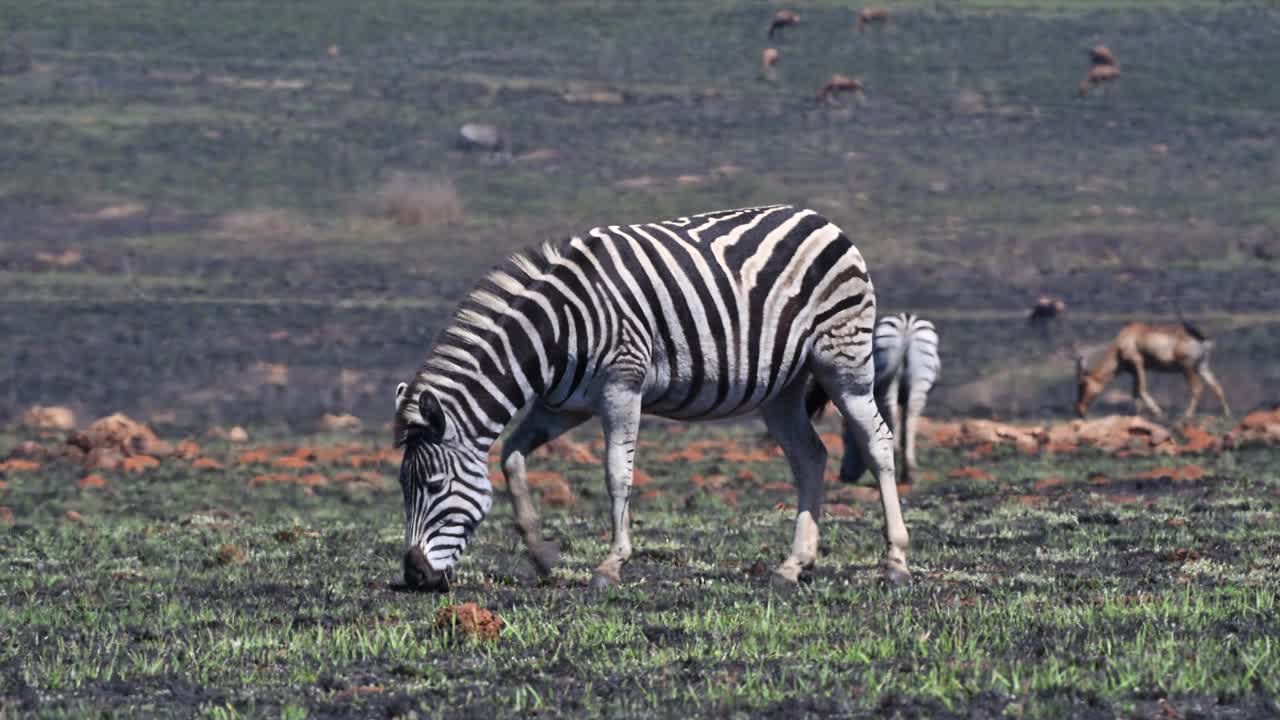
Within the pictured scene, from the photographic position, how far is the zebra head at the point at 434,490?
11906 mm

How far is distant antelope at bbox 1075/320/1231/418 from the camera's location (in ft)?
129

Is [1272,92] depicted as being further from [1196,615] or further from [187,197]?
[1196,615]

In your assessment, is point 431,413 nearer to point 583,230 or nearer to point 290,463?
point 290,463

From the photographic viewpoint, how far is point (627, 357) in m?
12.1

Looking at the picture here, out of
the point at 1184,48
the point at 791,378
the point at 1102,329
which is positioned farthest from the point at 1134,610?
the point at 1184,48

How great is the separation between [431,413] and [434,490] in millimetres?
464

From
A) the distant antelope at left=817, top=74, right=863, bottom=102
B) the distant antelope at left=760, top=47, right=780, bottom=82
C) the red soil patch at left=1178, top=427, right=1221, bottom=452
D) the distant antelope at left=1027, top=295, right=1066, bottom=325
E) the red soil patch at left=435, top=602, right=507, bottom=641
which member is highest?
the distant antelope at left=760, top=47, right=780, bottom=82

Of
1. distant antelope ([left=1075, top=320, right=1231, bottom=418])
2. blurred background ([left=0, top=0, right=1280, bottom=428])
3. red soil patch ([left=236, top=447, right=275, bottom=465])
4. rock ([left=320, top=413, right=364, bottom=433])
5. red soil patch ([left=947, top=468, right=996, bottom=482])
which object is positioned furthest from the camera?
blurred background ([left=0, top=0, right=1280, bottom=428])

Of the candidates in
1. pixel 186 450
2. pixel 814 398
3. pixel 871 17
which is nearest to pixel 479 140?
pixel 871 17

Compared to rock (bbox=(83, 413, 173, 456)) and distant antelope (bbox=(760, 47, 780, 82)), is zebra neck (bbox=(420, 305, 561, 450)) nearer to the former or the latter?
rock (bbox=(83, 413, 173, 456))

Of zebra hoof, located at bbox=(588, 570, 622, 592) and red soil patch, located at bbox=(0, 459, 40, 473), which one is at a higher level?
red soil patch, located at bbox=(0, 459, 40, 473)

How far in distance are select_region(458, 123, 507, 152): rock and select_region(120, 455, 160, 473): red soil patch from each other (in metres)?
46.2

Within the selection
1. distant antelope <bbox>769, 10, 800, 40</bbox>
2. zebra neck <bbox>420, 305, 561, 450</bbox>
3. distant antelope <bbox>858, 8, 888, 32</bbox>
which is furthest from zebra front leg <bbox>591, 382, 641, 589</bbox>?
distant antelope <bbox>858, 8, 888, 32</bbox>

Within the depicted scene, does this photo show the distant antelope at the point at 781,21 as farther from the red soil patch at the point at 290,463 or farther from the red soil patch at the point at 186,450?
the red soil patch at the point at 290,463
